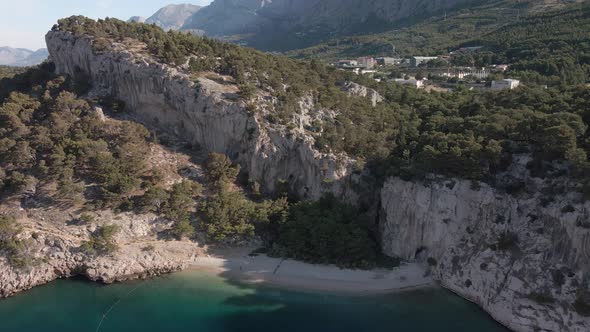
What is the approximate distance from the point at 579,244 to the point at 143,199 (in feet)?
106

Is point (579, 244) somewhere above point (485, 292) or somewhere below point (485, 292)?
above

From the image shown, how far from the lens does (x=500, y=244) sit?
28.0 metres

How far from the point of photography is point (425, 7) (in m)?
144

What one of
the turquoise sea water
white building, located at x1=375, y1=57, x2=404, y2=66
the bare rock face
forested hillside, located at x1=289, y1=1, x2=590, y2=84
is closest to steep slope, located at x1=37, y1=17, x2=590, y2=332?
the turquoise sea water

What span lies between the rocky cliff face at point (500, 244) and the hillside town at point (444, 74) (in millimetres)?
26431

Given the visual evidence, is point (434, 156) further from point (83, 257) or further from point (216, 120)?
point (83, 257)

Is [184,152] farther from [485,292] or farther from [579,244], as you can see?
[579,244]

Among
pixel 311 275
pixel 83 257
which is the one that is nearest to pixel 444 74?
pixel 311 275

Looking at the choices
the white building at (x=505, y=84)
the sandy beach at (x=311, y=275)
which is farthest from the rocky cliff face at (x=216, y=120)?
the white building at (x=505, y=84)

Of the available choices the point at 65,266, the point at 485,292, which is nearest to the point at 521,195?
the point at 485,292

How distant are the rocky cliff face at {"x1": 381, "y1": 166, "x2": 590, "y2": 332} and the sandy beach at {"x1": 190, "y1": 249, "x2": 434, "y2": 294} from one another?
214 cm

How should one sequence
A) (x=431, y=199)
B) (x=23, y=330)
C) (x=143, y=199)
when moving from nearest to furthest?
(x=23, y=330), (x=431, y=199), (x=143, y=199)

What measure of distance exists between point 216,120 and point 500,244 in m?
27.5

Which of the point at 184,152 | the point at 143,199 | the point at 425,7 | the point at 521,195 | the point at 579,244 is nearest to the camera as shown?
the point at 579,244
